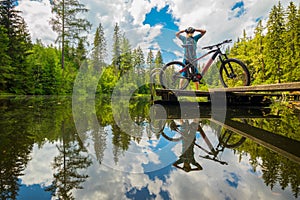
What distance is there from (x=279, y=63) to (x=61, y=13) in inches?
942

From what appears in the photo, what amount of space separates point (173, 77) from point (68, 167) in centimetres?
450

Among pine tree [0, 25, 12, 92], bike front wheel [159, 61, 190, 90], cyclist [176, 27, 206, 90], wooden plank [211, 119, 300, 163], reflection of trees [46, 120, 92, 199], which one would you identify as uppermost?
pine tree [0, 25, 12, 92]

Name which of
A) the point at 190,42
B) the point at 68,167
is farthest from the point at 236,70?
the point at 68,167

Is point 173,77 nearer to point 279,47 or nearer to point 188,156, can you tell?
point 188,156

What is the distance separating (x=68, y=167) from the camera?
157cm

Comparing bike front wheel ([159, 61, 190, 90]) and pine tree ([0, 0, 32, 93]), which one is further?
pine tree ([0, 0, 32, 93])

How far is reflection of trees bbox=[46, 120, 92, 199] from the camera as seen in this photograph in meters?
1.25

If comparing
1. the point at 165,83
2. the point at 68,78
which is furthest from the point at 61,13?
the point at 165,83

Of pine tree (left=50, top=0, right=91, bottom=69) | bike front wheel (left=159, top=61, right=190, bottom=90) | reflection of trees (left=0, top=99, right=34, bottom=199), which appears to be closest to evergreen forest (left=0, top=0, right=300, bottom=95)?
pine tree (left=50, top=0, right=91, bottom=69)

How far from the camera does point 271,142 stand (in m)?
2.19

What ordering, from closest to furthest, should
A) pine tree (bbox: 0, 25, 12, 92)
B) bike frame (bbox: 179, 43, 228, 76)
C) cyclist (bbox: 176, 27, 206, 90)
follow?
bike frame (bbox: 179, 43, 228, 76) < cyclist (bbox: 176, 27, 206, 90) < pine tree (bbox: 0, 25, 12, 92)

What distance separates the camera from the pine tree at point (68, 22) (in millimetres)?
20545

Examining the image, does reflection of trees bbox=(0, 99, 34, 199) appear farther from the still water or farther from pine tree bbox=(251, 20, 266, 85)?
pine tree bbox=(251, 20, 266, 85)

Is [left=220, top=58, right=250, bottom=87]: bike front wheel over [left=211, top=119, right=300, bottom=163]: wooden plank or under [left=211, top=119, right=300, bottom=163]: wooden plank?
over
